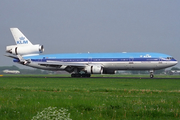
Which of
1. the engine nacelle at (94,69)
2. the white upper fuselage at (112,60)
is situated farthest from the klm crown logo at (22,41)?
the engine nacelle at (94,69)

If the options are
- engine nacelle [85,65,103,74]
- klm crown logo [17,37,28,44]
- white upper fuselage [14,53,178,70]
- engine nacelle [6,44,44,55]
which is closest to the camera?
white upper fuselage [14,53,178,70]

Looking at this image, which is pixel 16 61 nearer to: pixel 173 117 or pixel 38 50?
pixel 38 50

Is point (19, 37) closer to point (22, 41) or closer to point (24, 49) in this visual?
point (22, 41)

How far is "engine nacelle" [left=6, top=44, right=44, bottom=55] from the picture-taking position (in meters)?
56.7

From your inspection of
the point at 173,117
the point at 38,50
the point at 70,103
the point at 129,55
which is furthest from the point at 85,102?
the point at 38,50

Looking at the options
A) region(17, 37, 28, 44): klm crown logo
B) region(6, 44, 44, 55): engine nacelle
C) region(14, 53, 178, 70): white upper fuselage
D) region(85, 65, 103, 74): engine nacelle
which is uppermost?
region(17, 37, 28, 44): klm crown logo

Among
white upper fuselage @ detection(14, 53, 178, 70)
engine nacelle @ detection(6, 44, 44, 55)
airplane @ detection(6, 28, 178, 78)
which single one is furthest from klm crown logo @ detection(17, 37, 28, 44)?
white upper fuselage @ detection(14, 53, 178, 70)

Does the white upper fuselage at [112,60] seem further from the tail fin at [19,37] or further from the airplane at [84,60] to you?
the tail fin at [19,37]

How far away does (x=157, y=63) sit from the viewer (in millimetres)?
50938

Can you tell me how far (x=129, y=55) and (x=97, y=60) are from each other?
21.1 feet

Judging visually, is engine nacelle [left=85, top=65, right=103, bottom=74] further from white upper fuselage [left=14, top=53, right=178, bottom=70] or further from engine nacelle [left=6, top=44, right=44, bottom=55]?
engine nacelle [left=6, top=44, right=44, bottom=55]

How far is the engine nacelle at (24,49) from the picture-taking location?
186 ft

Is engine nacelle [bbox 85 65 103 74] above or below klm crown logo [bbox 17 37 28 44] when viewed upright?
below

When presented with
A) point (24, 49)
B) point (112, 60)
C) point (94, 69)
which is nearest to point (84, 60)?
point (94, 69)
